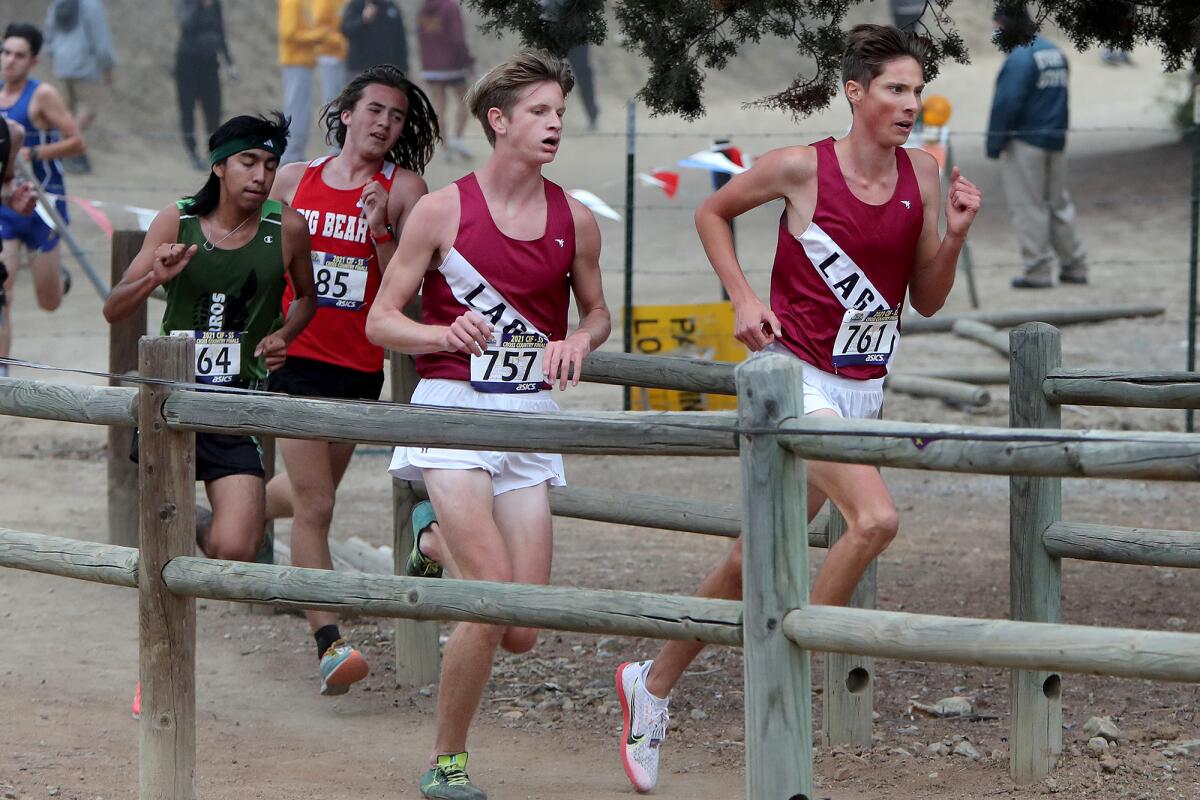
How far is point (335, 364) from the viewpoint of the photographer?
5402 millimetres

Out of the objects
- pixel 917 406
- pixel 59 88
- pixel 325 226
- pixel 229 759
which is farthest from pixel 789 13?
pixel 59 88

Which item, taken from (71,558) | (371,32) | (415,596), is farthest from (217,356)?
(371,32)

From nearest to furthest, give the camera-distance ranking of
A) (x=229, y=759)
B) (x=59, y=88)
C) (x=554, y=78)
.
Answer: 1. (x=554, y=78)
2. (x=229, y=759)
3. (x=59, y=88)

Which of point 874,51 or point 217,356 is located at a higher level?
point 874,51

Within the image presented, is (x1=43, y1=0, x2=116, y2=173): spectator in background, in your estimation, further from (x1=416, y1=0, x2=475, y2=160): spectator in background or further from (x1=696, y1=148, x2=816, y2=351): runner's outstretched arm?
(x1=696, y1=148, x2=816, y2=351): runner's outstretched arm

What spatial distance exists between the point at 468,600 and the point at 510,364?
0.80 meters

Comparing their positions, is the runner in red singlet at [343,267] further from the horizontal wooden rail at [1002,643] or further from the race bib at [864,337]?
the horizontal wooden rail at [1002,643]

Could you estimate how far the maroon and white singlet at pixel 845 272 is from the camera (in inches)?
179

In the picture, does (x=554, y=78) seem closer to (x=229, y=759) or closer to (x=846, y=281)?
(x=846, y=281)

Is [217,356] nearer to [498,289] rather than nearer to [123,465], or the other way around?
[498,289]

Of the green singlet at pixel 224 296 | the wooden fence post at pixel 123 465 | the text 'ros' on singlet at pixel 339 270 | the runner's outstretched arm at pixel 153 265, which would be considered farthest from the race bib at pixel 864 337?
the wooden fence post at pixel 123 465

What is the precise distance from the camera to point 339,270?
210 inches

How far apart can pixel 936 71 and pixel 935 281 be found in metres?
1.24

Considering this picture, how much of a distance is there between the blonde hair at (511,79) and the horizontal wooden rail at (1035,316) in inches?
313
